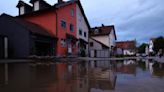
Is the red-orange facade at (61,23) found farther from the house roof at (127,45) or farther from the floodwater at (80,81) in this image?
the house roof at (127,45)

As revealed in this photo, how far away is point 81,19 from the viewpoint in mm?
35156

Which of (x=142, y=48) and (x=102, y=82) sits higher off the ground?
(x=142, y=48)

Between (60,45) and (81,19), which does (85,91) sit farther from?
(81,19)

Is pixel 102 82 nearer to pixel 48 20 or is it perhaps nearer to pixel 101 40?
pixel 48 20

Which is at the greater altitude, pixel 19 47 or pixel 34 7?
pixel 34 7

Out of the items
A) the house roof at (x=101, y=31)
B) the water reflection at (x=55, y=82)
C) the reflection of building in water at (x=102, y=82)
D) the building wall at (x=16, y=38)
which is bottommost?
the reflection of building in water at (x=102, y=82)

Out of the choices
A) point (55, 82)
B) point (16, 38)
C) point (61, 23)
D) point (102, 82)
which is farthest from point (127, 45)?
point (55, 82)

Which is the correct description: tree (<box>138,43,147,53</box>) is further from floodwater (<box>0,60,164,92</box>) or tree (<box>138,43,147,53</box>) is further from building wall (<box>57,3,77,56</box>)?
floodwater (<box>0,60,164,92</box>)

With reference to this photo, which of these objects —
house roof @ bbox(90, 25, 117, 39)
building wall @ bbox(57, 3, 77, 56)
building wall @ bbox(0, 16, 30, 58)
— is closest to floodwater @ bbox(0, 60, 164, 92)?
building wall @ bbox(0, 16, 30, 58)

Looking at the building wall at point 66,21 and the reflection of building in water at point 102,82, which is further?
the building wall at point 66,21

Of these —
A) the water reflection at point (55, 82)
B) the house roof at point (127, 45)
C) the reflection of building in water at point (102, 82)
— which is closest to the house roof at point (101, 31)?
the house roof at point (127, 45)

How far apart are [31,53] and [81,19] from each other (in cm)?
1600

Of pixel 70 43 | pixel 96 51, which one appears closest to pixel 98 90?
pixel 70 43

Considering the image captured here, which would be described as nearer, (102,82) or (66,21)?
(102,82)
